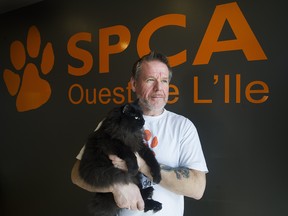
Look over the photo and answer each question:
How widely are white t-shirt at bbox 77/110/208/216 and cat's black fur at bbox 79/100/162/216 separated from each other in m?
0.05

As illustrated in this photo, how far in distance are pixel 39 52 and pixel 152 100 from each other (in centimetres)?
197

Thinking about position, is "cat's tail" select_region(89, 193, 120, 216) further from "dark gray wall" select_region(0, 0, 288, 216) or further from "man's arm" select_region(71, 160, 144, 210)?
"dark gray wall" select_region(0, 0, 288, 216)

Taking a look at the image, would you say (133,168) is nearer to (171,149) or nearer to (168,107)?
(171,149)

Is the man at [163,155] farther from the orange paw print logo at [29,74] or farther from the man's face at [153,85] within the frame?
the orange paw print logo at [29,74]

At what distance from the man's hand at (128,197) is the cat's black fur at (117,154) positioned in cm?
3

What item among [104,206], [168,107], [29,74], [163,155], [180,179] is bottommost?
[104,206]

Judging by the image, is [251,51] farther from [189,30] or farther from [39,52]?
[39,52]

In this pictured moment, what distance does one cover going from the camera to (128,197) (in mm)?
1204

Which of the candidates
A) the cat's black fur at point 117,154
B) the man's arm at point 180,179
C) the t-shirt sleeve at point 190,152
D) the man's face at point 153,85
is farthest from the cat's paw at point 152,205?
the man's face at point 153,85

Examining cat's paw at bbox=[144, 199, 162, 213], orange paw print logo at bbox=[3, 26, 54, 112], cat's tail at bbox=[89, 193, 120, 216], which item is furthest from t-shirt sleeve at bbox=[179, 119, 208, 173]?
orange paw print logo at bbox=[3, 26, 54, 112]

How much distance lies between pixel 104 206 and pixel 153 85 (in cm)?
71

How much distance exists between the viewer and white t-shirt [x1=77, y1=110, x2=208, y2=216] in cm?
130

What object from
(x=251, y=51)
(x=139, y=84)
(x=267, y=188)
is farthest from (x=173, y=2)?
(x=267, y=188)

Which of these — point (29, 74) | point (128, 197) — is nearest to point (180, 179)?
point (128, 197)
